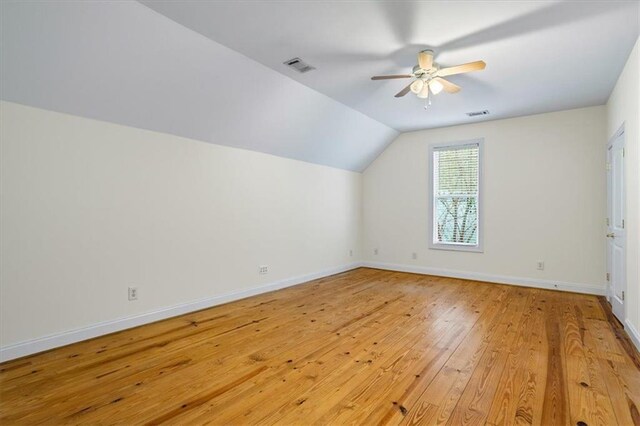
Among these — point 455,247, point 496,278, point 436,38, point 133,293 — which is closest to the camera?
point 436,38

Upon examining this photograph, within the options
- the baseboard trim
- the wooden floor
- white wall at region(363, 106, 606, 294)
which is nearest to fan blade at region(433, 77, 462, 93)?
the wooden floor

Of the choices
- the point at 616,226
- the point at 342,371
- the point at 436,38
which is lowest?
the point at 342,371

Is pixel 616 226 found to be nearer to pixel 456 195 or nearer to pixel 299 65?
pixel 456 195

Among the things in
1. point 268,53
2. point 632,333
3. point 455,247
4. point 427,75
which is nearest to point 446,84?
point 427,75

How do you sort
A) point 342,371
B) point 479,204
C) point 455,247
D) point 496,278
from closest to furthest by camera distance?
1. point 342,371
2. point 496,278
3. point 479,204
4. point 455,247

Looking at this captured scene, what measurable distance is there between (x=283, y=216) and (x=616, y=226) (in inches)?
167

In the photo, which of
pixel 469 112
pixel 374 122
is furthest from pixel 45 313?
pixel 469 112

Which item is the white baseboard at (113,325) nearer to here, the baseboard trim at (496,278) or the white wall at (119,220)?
the white wall at (119,220)

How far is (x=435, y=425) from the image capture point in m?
1.79

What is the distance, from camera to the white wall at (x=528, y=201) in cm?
474

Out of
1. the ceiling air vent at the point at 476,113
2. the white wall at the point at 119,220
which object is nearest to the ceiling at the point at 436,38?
the ceiling air vent at the point at 476,113

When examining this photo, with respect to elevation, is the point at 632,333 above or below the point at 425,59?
below

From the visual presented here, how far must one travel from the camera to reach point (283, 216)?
514 cm

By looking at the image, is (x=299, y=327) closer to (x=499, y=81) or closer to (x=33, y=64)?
(x=33, y=64)
